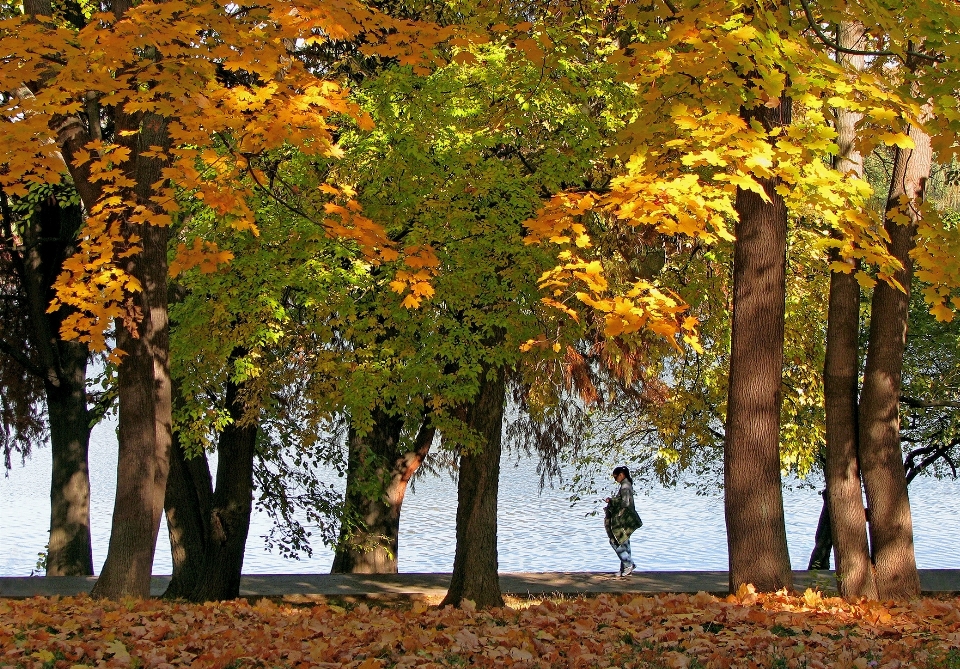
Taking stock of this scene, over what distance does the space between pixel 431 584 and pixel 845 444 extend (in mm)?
8585

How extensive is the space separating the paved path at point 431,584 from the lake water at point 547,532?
3.26 m

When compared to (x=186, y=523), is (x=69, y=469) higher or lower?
higher

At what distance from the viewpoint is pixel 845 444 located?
31.2 feet

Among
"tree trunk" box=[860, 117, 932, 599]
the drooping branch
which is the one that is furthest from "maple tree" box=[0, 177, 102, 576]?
the drooping branch

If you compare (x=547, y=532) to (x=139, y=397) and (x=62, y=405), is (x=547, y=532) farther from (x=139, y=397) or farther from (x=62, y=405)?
(x=139, y=397)

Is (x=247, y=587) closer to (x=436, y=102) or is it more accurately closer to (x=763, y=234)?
(x=436, y=102)

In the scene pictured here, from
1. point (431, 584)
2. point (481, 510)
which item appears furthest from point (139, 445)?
point (431, 584)

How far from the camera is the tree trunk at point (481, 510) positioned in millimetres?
12719

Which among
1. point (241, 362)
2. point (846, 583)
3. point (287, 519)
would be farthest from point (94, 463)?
point (846, 583)

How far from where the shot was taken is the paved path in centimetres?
1529

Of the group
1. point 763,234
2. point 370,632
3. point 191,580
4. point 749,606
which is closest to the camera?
point 370,632

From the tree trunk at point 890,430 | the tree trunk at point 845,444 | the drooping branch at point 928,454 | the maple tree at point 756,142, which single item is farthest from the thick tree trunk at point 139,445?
the drooping branch at point 928,454

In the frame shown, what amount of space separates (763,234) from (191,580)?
33.5ft

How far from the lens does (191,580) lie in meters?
14.8
